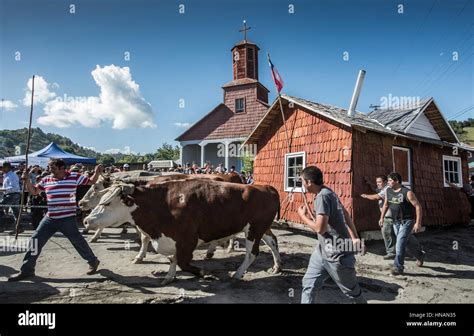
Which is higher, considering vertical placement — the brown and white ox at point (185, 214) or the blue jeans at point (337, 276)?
the brown and white ox at point (185, 214)

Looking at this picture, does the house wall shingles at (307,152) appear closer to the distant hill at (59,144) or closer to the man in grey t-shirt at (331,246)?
the man in grey t-shirt at (331,246)

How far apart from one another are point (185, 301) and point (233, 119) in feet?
72.1

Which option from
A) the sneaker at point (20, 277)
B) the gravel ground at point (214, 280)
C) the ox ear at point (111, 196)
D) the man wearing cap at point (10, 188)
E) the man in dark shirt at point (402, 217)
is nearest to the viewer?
the gravel ground at point (214, 280)

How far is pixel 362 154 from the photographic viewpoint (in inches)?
326

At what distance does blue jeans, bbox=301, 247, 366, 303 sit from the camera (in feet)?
10.4

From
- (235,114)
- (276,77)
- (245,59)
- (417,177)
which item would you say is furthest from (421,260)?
(245,59)

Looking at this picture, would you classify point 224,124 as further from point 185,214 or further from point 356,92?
point 185,214

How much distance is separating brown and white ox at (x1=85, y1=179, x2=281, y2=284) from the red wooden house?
403 centimetres

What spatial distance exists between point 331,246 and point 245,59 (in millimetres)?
25330

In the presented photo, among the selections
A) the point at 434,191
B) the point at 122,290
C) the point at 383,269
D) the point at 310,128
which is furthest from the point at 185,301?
the point at 434,191

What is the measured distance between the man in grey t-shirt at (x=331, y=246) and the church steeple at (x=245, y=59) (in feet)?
80.2

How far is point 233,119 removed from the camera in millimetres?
25156

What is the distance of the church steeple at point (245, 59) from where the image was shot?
2598 centimetres

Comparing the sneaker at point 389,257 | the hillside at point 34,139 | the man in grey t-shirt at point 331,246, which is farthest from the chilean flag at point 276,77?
the hillside at point 34,139
